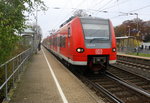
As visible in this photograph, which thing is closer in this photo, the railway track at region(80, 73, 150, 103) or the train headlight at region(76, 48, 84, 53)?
the railway track at region(80, 73, 150, 103)

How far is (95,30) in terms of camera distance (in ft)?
35.1

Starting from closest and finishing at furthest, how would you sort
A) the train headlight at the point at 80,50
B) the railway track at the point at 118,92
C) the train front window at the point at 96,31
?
1. the railway track at the point at 118,92
2. the train headlight at the point at 80,50
3. the train front window at the point at 96,31

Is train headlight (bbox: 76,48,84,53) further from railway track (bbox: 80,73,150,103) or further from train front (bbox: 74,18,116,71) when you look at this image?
railway track (bbox: 80,73,150,103)

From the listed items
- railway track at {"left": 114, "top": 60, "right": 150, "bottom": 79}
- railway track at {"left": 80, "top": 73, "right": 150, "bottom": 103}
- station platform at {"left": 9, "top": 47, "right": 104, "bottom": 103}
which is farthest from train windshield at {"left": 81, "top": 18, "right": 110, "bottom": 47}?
railway track at {"left": 114, "top": 60, "right": 150, "bottom": 79}

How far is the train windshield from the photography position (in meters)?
10.3

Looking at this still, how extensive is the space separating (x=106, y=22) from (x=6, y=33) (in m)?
6.49

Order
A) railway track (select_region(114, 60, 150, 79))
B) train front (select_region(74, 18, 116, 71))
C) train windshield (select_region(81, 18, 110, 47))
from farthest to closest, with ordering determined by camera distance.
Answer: railway track (select_region(114, 60, 150, 79)) < train windshield (select_region(81, 18, 110, 47)) < train front (select_region(74, 18, 116, 71))

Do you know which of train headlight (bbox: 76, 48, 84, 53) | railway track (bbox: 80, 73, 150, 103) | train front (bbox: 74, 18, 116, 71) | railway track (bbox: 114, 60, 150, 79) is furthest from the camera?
railway track (bbox: 114, 60, 150, 79)

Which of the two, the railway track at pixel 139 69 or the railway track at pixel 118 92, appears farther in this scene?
the railway track at pixel 139 69

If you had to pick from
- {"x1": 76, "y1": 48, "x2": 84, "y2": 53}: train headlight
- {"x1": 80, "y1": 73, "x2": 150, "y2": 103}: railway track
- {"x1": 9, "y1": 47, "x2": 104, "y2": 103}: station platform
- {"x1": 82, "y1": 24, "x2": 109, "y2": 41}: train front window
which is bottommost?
{"x1": 80, "y1": 73, "x2": 150, "y2": 103}: railway track

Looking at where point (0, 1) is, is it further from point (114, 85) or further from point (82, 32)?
point (114, 85)

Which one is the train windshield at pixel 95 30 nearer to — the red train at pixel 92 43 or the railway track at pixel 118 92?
the red train at pixel 92 43

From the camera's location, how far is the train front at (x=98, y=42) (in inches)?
398

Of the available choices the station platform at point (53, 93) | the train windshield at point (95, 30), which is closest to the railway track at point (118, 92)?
the station platform at point (53, 93)
